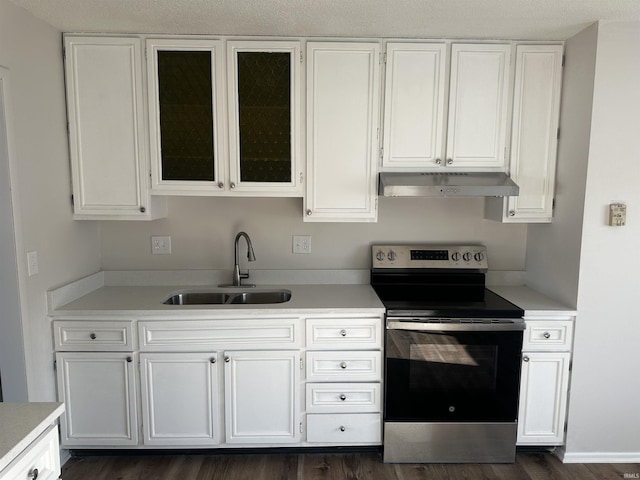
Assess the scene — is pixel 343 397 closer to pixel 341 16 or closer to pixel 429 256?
pixel 429 256

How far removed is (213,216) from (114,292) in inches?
29.7

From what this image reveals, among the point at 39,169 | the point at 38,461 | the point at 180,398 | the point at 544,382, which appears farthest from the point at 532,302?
the point at 39,169

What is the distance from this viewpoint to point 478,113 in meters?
2.42

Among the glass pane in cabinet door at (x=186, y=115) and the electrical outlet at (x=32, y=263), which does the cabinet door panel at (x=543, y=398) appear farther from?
the electrical outlet at (x=32, y=263)

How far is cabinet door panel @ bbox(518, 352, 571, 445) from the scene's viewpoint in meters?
2.33

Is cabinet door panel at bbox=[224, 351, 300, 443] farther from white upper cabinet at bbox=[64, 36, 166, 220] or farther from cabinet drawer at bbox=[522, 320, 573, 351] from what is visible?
cabinet drawer at bbox=[522, 320, 573, 351]

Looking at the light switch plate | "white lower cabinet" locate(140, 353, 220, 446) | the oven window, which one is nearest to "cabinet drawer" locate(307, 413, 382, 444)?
the oven window

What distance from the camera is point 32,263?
82.4 inches

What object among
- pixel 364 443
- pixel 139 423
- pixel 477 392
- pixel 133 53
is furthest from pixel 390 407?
pixel 133 53

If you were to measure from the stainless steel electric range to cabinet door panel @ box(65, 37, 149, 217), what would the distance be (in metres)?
1.63

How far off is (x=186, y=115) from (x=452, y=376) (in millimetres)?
2047

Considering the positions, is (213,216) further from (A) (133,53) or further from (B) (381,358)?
(B) (381,358)

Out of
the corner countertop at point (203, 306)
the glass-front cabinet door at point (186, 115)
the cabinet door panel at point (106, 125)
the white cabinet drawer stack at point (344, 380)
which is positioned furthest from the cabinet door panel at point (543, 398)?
the cabinet door panel at point (106, 125)

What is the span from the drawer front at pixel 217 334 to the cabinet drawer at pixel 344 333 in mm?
92
